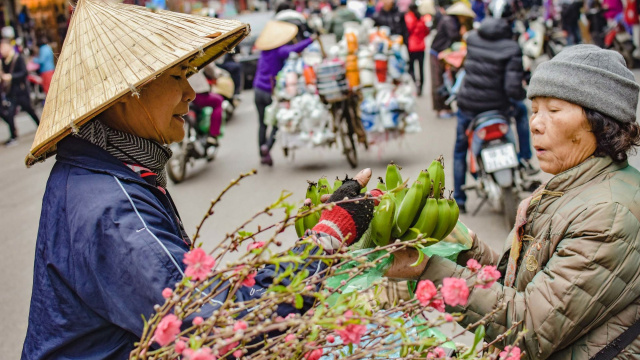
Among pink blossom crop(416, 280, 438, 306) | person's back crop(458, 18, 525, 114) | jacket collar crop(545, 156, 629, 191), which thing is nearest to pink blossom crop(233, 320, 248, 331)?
pink blossom crop(416, 280, 438, 306)

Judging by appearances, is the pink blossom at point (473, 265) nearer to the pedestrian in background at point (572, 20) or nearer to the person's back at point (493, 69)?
the person's back at point (493, 69)

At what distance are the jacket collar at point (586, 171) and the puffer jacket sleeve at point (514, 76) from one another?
12.9 feet

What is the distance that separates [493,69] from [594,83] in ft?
13.5

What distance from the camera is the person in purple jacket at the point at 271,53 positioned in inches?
319

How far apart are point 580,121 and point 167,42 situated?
1288mm

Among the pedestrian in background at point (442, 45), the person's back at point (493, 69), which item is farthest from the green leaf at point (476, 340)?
the pedestrian in background at point (442, 45)

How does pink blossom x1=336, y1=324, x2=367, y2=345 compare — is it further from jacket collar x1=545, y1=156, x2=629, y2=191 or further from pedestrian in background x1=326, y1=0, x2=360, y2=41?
pedestrian in background x1=326, y1=0, x2=360, y2=41

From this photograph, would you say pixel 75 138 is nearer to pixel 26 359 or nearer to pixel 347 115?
pixel 26 359

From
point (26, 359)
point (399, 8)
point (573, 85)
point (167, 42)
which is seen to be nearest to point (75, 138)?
point (167, 42)

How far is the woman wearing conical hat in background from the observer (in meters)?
1.55

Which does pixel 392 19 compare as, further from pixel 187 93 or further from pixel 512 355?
pixel 512 355

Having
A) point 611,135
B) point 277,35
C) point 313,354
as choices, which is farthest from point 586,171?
point 277,35

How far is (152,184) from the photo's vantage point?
1888 mm

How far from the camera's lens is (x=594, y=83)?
1896 millimetres
